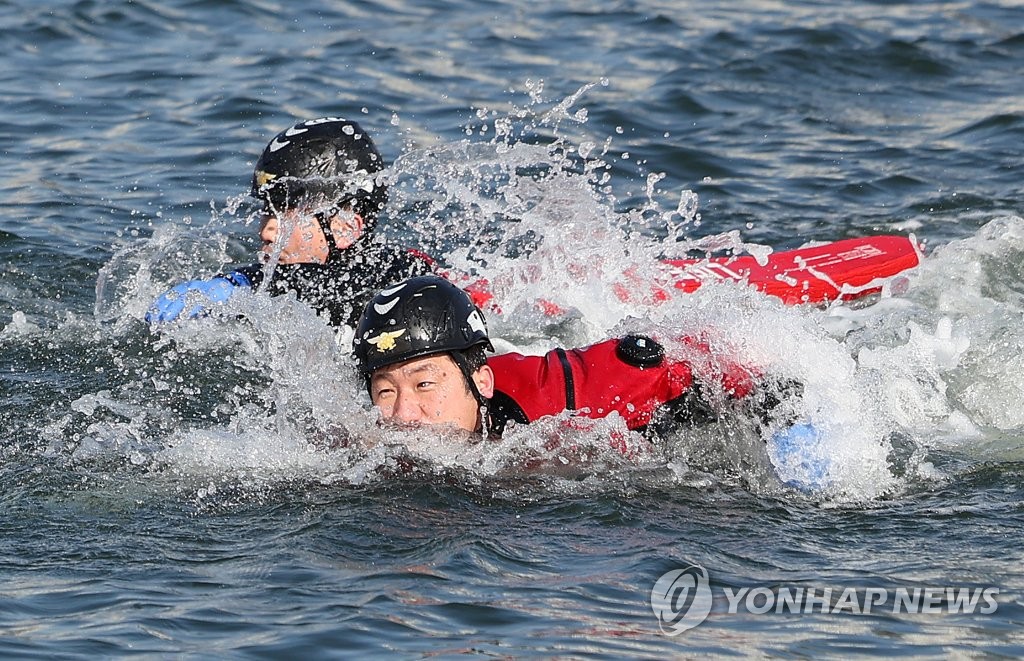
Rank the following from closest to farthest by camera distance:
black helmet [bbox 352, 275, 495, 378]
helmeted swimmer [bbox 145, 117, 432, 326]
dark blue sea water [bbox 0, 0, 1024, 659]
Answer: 1. dark blue sea water [bbox 0, 0, 1024, 659]
2. black helmet [bbox 352, 275, 495, 378]
3. helmeted swimmer [bbox 145, 117, 432, 326]

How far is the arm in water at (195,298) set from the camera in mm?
8352

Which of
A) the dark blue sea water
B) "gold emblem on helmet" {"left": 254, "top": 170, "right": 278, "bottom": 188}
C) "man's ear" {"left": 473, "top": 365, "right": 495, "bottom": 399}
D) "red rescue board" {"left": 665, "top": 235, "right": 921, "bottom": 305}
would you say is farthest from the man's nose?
"red rescue board" {"left": 665, "top": 235, "right": 921, "bottom": 305}

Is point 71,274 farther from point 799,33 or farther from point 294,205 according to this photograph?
point 799,33

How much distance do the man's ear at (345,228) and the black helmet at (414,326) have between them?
1.96m

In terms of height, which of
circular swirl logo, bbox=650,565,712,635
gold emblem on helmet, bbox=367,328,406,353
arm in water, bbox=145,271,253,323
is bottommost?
circular swirl logo, bbox=650,565,712,635

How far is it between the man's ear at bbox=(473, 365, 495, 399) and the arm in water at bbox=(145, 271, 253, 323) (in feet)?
7.11

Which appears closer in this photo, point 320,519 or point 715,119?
point 320,519

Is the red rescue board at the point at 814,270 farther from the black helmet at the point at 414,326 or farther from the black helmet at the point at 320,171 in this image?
the black helmet at the point at 414,326

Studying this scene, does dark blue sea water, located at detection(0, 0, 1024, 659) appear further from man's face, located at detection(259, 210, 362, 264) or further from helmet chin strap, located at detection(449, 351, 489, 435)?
man's face, located at detection(259, 210, 362, 264)

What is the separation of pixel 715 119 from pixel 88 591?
9811 millimetres

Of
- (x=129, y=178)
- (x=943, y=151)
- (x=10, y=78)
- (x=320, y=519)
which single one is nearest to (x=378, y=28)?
(x=10, y=78)

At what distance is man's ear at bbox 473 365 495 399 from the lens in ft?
21.7

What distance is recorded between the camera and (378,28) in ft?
55.2

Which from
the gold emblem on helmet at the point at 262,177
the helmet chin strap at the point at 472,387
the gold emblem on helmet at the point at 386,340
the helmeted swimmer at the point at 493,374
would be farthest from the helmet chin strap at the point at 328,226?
the gold emblem on helmet at the point at 386,340
